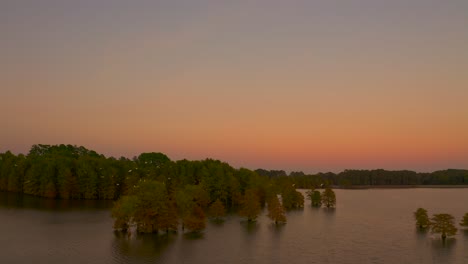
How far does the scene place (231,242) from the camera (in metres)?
62.1

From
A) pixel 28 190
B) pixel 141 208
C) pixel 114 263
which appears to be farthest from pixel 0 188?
pixel 114 263

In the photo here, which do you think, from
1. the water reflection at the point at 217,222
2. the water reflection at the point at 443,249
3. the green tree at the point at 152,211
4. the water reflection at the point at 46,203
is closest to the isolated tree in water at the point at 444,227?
the water reflection at the point at 443,249

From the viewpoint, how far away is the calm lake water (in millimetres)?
52281

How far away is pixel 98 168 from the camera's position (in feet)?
412

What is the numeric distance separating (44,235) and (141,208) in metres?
15.0

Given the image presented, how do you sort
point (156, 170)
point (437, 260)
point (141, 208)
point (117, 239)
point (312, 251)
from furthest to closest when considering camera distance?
point (156, 170) → point (141, 208) → point (117, 239) → point (312, 251) → point (437, 260)

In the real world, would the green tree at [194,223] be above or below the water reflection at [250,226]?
above

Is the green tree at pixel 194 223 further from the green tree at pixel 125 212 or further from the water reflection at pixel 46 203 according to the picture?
the water reflection at pixel 46 203

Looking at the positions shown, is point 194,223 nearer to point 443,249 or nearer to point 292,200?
point 443,249

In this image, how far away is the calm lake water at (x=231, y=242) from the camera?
52281mm

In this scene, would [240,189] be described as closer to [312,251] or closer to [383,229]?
[383,229]

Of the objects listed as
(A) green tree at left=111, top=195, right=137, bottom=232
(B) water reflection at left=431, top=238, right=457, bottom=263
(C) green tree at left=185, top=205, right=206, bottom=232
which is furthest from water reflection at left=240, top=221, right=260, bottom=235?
(B) water reflection at left=431, top=238, right=457, bottom=263

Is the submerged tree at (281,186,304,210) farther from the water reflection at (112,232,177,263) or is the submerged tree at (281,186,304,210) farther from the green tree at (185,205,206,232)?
the water reflection at (112,232,177,263)

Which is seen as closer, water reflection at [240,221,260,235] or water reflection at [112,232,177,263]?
water reflection at [112,232,177,263]
